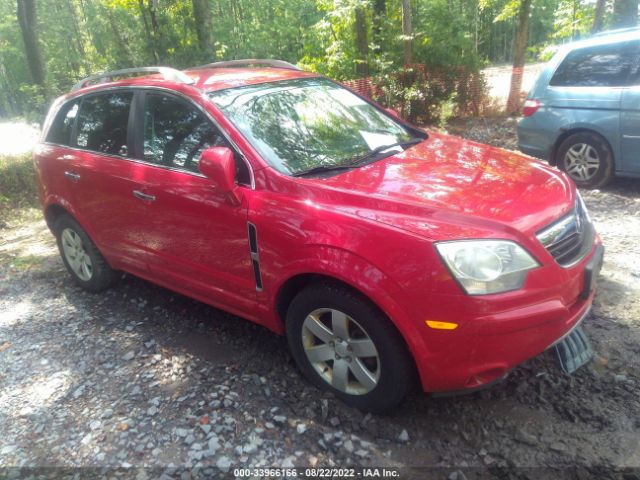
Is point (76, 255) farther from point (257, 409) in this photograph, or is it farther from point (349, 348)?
point (349, 348)

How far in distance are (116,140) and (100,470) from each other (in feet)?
7.82

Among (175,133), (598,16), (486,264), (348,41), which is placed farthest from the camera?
(348,41)

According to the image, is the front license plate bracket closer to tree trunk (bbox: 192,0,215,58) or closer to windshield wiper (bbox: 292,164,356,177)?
windshield wiper (bbox: 292,164,356,177)

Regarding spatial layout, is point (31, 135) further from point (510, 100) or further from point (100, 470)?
point (510, 100)

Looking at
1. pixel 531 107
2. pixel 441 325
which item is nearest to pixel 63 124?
pixel 441 325

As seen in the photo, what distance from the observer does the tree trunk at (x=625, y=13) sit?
9.18 m

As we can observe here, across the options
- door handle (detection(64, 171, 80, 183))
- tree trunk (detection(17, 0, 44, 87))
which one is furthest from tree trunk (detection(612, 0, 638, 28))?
tree trunk (detection(17, 0, 44, 87))

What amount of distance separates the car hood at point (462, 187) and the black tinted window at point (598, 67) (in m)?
3.35

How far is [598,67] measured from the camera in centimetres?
590

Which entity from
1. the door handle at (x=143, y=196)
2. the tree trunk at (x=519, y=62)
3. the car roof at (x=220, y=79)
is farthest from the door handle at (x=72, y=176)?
the tree trunk at (x=519, y=62)

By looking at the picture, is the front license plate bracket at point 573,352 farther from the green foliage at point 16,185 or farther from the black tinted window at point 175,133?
the green foliage at point 16,185

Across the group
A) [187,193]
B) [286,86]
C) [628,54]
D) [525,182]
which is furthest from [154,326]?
[628,54]

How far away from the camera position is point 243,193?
2936 mm

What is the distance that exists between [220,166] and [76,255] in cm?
260
